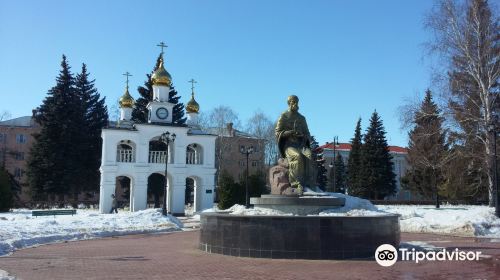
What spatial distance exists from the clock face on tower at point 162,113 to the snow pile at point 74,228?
11280 mm

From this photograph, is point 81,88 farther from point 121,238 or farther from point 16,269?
point 16,269

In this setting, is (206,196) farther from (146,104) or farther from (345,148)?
(345,148)

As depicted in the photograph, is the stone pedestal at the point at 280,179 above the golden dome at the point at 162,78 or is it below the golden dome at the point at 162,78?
below

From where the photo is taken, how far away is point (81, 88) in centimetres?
4703

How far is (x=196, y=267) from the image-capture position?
9.95m

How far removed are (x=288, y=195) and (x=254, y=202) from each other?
99cm

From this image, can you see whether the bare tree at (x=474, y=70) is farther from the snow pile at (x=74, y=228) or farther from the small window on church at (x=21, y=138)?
the small window on church at (x=21, y=138)

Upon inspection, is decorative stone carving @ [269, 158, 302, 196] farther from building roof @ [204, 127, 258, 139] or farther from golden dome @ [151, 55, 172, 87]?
building roof @ [204, 127, 258, 139]

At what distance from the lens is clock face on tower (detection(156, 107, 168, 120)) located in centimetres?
3391

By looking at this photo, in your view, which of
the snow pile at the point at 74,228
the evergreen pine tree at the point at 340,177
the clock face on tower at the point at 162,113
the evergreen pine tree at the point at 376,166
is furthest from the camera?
the evergreen pine tree at the point at 340,177

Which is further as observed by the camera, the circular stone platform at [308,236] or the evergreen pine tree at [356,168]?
the evergreen pine tree at [356,168]

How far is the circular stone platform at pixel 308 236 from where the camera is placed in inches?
433

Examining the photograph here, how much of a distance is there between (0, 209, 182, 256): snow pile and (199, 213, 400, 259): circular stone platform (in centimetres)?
598

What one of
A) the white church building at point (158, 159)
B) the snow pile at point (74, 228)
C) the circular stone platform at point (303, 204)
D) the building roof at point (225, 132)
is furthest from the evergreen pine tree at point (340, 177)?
the circular stone platform at point (303, 204)
